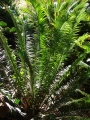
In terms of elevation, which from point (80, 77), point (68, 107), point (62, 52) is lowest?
point (68, 107)

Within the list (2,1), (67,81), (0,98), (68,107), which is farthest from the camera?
(2,1)

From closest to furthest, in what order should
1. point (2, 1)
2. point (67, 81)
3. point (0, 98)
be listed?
1. point (0, 98)
2. point (67, 81)
3. point (2, 1)

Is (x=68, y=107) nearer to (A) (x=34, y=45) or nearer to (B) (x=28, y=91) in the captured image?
(B) (x=28, y=91)

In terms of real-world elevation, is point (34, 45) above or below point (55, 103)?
above

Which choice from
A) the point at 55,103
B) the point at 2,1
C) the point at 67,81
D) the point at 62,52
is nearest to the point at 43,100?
the point at 55,103

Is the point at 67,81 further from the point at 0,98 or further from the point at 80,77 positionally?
the point at 0,98

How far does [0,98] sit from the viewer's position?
9.16 feet

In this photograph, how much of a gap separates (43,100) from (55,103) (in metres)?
0.17

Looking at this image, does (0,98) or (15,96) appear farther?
(15,96)

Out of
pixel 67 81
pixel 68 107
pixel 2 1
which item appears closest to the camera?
pixel 68 107

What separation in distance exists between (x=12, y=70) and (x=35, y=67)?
323mm

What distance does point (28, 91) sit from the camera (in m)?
3.13

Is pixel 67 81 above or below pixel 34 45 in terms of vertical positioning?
below

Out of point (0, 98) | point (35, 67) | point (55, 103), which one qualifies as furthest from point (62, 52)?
point (0, 98)
